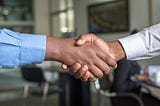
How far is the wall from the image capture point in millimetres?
4984

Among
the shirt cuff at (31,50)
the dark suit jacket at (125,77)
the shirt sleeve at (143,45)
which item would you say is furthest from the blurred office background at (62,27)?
the shirt cuff at (31,50)

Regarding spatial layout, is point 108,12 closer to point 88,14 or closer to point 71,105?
point 88,14

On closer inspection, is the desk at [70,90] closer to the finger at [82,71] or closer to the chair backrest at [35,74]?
the chair backrest at [35,74]

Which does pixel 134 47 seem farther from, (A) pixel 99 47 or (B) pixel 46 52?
(B) pixel 46 52

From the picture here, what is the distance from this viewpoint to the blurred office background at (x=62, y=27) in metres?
4.48

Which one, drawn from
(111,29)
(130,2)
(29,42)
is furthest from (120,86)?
(111,29)

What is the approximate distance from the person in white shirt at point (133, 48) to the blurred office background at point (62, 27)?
3.57 ft

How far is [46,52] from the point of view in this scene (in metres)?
1.44

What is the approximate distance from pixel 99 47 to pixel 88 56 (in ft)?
0.30

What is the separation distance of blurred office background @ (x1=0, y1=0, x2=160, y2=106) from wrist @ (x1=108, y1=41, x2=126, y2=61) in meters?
1.09

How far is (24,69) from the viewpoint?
14.9 ft

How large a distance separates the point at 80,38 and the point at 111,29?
4966 millimetres

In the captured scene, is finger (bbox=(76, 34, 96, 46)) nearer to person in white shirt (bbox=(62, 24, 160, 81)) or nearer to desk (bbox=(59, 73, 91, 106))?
person in white shirt (bbox=(62, 24, 160, 81))

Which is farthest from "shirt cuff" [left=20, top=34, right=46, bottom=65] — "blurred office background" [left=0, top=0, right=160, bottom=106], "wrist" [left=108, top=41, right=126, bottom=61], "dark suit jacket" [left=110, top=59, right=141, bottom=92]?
"dark suit jacket" [left=110, top=59, right=141, bottom=92]
